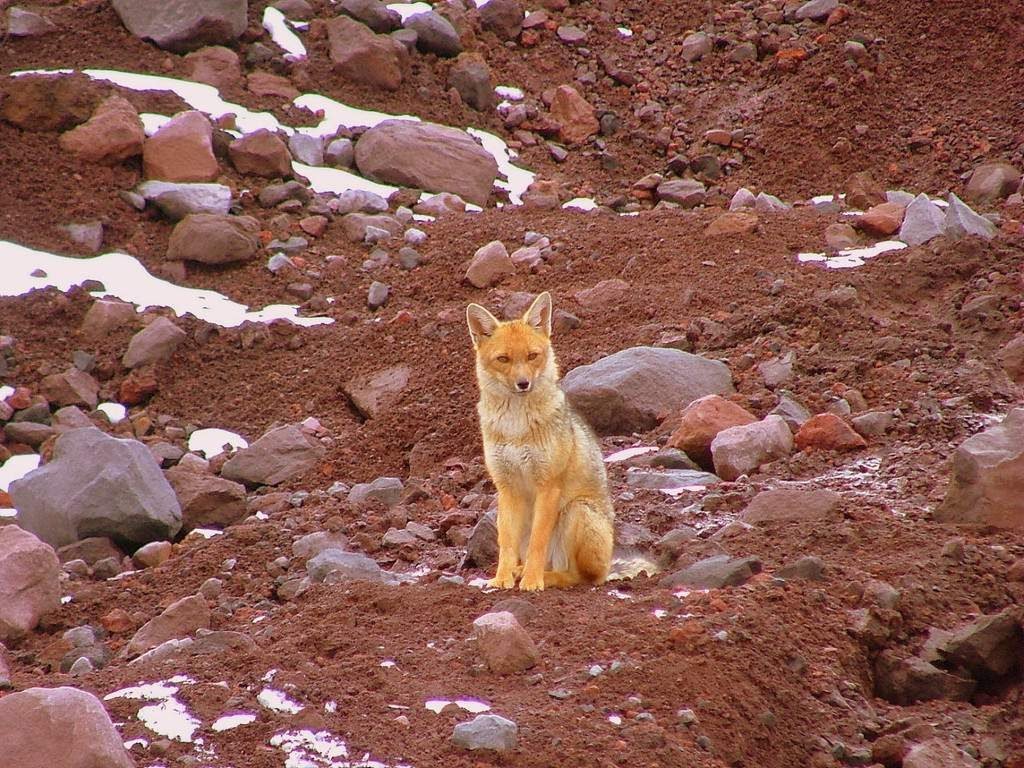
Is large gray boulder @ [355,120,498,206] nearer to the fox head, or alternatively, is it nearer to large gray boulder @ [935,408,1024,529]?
the fox head

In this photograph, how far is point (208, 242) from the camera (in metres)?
15.1

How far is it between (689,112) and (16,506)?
12805 millimetres

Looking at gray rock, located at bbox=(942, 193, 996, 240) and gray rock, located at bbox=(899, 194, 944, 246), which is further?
gray rock, located at bbox=(899, 194, 944, 246)

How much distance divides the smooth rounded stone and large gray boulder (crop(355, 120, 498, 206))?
13.1 m

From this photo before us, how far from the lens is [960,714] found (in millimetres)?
5902

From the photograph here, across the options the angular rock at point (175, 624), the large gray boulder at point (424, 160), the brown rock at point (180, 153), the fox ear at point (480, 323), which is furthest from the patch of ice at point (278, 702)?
the large gray boulder at point (424, 160)

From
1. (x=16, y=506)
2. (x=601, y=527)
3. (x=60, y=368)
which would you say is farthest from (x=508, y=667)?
(x=60, y=368)

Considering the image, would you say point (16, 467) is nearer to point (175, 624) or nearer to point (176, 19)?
point (175, 624)

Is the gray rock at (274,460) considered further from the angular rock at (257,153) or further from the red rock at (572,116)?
the red rock at (572,116)

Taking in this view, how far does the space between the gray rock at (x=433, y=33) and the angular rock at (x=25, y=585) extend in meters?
12.7

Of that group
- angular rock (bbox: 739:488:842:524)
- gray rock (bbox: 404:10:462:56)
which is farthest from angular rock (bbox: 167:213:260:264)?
angular rock (bbox: 739:488:842:524)

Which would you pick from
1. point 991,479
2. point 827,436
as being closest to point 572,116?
point 827,436

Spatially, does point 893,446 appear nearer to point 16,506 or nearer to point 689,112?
point 16,506

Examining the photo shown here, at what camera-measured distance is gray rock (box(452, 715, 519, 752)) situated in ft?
16.6
